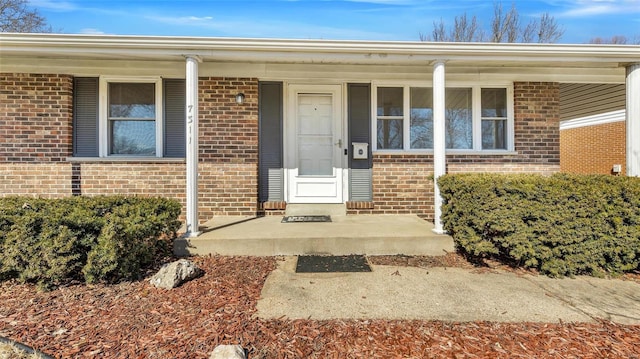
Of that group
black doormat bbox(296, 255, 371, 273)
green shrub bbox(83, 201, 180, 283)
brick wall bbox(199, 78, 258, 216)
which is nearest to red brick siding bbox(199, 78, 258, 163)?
brick wall bbox(199, 78, 258, 216)

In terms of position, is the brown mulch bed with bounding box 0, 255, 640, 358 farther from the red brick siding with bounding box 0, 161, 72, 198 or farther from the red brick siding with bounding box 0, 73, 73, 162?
the red brick siding with bounding box 0, 73, 73, 162

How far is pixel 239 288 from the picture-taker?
3.13 m

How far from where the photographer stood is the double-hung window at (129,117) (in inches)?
222

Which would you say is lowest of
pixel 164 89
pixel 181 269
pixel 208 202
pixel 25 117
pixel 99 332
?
pixel 99 332

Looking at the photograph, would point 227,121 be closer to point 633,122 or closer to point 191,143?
point 191,143

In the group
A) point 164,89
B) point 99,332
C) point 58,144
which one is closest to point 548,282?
point 99,332

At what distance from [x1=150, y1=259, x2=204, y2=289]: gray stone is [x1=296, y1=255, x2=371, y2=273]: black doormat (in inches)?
44.1

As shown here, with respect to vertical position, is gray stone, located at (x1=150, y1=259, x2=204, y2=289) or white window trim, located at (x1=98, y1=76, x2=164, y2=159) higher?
white window trim, located at (x1=98, y1=76, x2=164, y2=159)

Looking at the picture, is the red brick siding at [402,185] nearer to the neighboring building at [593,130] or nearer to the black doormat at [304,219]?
the black doormat at [304,219]

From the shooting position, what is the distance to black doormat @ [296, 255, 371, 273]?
3.65 m

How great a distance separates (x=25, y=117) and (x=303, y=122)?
463 centimetres

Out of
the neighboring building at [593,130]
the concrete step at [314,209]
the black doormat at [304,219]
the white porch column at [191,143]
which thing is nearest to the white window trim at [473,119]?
the concrete step at [314,209]

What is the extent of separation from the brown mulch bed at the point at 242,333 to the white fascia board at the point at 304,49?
3.17 m

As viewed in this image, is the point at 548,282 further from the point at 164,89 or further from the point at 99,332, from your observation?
the point at 164,89
